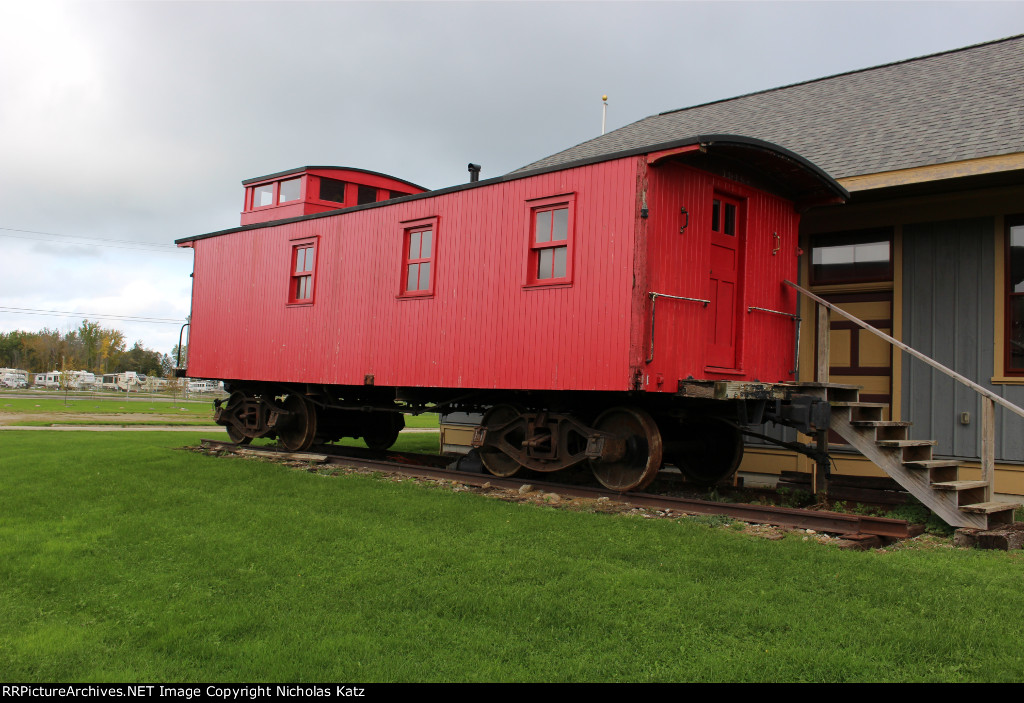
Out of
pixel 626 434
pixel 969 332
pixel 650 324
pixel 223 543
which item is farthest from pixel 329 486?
pixel 969 332

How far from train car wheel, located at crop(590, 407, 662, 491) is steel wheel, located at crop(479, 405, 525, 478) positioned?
127 centimetres

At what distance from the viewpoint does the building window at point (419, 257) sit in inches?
382

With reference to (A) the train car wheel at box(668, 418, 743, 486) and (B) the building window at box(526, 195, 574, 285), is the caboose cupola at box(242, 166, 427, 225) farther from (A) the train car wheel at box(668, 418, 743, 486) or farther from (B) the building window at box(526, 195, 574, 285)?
(A) the train car wheel at box(668, 418, 743, 486)

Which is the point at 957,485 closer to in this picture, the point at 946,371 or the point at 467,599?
the point at 946,371

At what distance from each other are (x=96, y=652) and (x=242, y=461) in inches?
275

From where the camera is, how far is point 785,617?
13.1 feet

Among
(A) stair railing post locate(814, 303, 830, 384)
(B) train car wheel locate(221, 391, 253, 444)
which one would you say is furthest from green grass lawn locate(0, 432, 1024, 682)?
(B) train car wheel locate(221, 391, 253, 444)

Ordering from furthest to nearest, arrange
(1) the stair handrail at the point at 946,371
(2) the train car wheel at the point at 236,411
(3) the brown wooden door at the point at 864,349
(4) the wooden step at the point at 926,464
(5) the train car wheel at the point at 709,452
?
(2) the train car wheel at the point at 236,411, (3) the brown wooden door at the point at 864,349, (5) the train car wheel at the point at 709,452, (4) the wooden step at the point at 926,464, (1) the stair handrail at the point at 946,371

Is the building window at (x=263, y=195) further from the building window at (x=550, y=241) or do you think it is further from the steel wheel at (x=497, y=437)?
the building window at (x=550, y=241)

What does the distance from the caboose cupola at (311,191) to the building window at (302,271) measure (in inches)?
78.1

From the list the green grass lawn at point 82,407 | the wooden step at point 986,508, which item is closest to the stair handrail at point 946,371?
the wooden step at point 986,508

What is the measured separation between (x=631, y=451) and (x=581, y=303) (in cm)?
162

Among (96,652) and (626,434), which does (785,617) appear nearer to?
(96,652)

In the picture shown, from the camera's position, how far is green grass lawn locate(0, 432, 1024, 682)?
3.48 m
